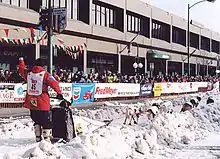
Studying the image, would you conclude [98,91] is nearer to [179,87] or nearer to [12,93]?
[12,93]

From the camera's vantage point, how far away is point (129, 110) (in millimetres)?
14398

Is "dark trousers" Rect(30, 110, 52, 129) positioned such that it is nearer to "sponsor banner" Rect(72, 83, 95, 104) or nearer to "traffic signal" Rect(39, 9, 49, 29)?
"traffic signal" Rect(39, 9, 49, 29)

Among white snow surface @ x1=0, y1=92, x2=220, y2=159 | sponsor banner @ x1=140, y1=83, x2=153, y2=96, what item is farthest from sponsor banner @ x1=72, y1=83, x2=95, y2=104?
white snow surface @ x1=0, y1=92, x2=220, y2=159

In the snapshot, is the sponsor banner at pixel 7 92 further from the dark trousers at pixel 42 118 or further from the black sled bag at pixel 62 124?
the dark trousers at pixel 42 118

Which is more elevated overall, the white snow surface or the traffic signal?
the traffic signal

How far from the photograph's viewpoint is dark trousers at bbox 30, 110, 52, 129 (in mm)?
8562

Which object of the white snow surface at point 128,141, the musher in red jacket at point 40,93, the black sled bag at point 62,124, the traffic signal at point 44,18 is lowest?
the white snow surface at point 128,141

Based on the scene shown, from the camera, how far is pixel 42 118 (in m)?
8.58

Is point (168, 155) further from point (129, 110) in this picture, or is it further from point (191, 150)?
point (129, 110)

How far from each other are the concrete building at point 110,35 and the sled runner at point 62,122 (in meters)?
17.1

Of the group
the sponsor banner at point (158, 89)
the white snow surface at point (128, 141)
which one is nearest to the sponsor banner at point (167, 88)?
the sponsor banner at point (158, 89)

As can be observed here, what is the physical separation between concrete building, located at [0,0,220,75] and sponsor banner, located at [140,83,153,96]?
6.94 metres

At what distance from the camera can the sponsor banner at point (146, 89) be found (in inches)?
1303

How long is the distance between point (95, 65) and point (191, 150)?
34.9 meters
